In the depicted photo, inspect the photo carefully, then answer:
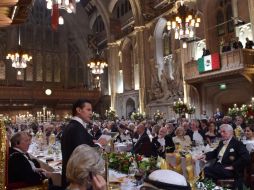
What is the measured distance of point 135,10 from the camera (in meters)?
21.3

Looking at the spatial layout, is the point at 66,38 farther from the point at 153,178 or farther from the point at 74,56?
the point at 153,178

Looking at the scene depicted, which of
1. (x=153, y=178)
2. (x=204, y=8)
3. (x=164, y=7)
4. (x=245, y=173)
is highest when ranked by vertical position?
(x=164, y=7)

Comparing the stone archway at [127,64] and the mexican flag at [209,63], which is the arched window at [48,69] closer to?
the stone archway at [127,64]

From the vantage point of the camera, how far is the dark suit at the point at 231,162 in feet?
12.7

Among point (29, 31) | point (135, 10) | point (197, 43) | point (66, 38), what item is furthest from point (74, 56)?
point (197, 43)

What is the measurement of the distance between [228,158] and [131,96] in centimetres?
1908

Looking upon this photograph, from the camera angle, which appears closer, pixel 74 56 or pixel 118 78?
pixel 118 78

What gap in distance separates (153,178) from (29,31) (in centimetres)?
2801

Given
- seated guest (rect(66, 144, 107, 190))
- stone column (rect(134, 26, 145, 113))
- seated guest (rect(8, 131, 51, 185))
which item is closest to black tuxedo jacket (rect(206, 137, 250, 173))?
seated guest (rect(8, 131, 51, 185))

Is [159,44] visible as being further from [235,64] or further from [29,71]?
[29,71]

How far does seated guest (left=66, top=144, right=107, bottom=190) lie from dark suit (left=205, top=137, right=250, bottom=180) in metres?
2.81

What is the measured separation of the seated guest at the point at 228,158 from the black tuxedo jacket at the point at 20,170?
222cm

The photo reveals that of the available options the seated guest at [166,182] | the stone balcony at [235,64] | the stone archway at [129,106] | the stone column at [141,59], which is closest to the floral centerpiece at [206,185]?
the seated guest at [166,182]

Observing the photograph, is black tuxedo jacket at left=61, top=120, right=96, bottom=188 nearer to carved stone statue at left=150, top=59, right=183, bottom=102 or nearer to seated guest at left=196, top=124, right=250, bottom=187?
seated guest at left=196, top=124, right=250, bottom=187
